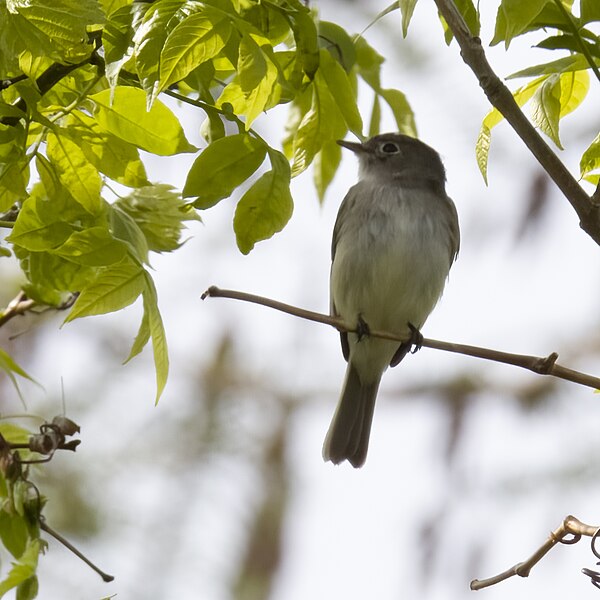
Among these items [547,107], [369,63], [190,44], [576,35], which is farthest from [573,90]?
[190,44]

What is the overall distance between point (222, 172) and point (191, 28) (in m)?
0.30

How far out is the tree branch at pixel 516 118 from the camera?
1503 mm

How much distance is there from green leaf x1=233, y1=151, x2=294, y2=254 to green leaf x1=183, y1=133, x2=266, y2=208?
0.10 ft

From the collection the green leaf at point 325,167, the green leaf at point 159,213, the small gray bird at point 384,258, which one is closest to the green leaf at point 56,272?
the green leaf at point 159,213

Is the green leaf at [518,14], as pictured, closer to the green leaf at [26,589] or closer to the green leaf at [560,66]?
the green leaf at [560,66]

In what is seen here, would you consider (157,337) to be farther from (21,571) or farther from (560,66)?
(560,66)

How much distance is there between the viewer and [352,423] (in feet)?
16.4

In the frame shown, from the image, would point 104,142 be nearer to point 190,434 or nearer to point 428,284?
point 428,284

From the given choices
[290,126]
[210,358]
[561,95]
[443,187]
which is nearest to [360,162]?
[443,187]

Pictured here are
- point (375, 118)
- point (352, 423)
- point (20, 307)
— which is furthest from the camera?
point (352, 423)

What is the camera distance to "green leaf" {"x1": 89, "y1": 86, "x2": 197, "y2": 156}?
174cm

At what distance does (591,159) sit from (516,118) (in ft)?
1.00

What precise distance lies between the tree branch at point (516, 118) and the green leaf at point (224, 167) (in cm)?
42

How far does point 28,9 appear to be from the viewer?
1503 millimetres
